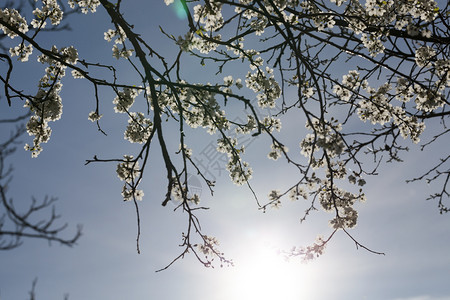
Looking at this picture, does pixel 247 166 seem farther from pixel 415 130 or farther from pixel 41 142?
pixel 41 142

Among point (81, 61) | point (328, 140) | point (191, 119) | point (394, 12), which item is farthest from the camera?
point (191, 119)

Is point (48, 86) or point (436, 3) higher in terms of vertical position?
point (436, 3)

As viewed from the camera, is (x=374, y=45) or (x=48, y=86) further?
(x=374, y=45)

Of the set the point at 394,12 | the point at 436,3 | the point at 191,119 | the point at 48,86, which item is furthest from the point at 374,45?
the point at 48,86

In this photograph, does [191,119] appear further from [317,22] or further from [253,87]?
[317,22]

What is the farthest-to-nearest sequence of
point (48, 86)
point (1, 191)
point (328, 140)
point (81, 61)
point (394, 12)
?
point (394, 12) → point (48, 86) → point (81, 61) → point (1, 191) → point (328, 140)

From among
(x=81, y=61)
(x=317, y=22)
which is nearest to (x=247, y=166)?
(x=317, y=22)

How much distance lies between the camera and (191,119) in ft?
24.5

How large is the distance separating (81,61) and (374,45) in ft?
19.2

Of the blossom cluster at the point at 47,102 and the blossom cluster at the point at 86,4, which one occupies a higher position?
the blossom cluster at the point at 86,4

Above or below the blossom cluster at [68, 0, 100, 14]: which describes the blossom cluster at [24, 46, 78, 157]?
below

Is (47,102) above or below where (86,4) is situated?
below

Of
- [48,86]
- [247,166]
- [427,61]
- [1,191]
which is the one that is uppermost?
[427,61]

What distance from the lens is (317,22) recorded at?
6.67 m
